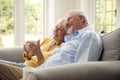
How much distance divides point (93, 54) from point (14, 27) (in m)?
2.11

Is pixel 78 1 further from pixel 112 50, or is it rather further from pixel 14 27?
pixel 112 50

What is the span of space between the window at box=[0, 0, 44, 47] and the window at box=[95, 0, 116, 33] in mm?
913

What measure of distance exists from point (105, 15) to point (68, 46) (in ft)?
4.83

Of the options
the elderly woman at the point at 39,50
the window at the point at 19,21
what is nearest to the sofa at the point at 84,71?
the elderly woman at the point at 39,50

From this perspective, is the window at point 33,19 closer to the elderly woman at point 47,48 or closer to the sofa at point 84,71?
the elderly woman at point 47,48

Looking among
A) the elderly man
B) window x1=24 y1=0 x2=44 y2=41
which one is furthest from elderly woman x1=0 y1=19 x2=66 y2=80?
window x1=24 y1=0 x2=44 y2=41

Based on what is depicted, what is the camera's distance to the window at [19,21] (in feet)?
11.5

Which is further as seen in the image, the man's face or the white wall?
the white wall

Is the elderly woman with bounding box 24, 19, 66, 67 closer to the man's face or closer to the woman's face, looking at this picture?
the woman's face

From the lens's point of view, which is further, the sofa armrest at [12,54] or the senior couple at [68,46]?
the sofa armrest at [12,54]

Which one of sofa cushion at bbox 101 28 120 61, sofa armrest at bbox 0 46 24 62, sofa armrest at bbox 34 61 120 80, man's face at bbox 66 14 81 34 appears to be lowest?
sofa armrest at bbox 0 46 24 62

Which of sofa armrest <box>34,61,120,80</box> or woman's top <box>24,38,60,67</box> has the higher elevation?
sofa armrest <box>34,61,120,80</box>

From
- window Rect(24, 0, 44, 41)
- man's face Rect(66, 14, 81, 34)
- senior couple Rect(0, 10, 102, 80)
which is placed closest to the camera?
senior couple Rect(0, 10, 102, 80)

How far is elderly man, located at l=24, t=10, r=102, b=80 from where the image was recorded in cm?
171
